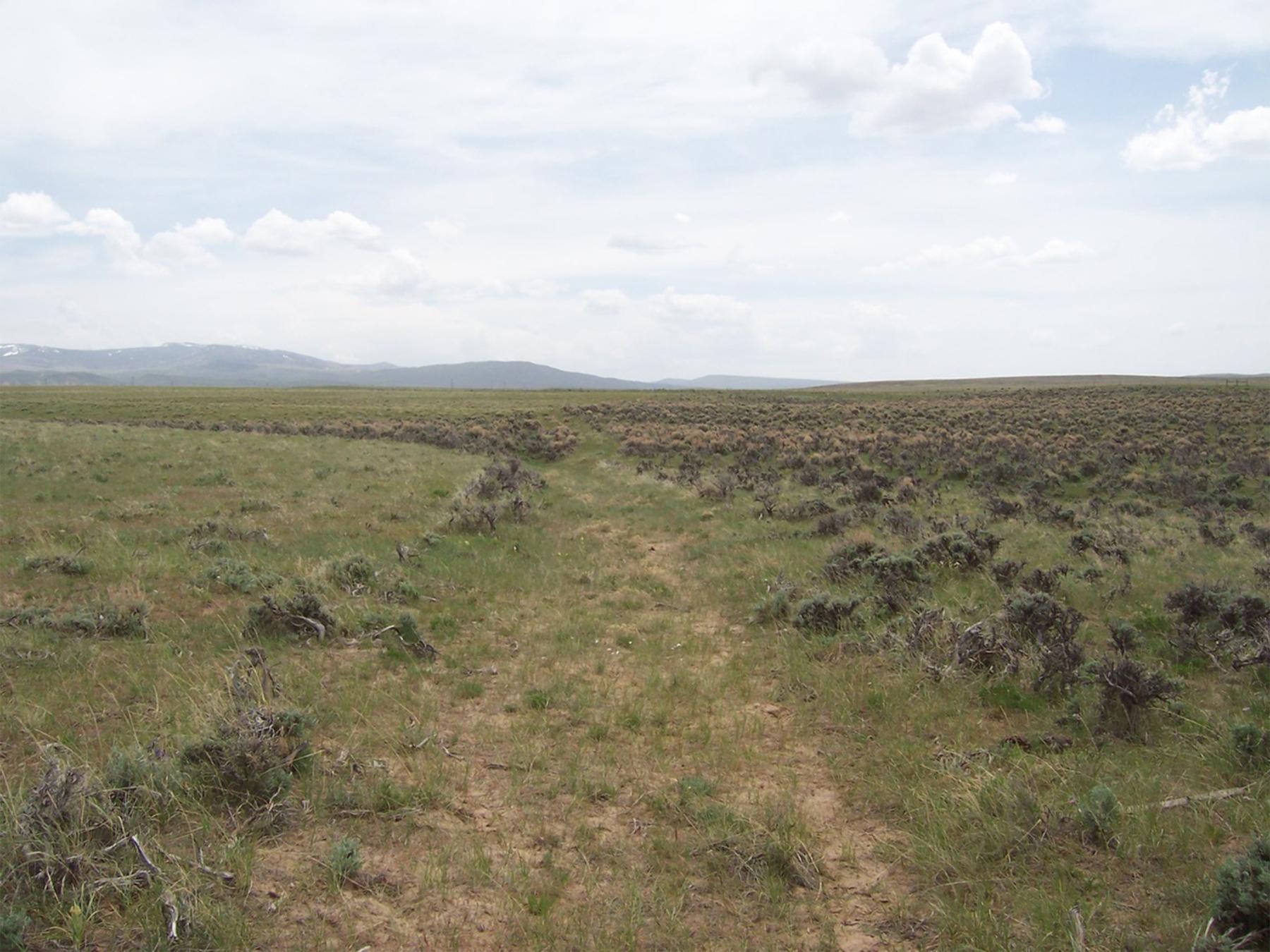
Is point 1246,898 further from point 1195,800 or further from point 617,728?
point 617,728

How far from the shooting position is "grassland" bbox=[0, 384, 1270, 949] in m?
3.88

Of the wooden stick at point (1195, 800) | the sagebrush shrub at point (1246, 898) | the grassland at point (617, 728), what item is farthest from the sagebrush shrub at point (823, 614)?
the sagebrush shrub at point (1246, 898)

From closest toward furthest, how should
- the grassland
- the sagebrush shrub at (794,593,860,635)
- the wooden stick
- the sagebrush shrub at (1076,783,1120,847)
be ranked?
1. the grassland
2. the sagebrush shrub at (1076,783,1120,847)
3. the wooden stick
4. the sagebrush shrub at (794,593,860,635)

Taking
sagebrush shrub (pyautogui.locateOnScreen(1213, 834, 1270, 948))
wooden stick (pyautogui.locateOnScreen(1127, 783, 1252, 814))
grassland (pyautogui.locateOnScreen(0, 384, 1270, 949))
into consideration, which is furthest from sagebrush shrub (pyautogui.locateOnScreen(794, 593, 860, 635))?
sagebrush shrub (pyautogui.locateOnScreen(1213, 834, 1270, 948))

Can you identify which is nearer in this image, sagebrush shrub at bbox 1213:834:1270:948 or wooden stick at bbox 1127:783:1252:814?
sagebrush shrub at bbox 1213:834:1270:948

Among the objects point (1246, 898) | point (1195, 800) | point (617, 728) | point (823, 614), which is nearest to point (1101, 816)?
point (1195, 800)

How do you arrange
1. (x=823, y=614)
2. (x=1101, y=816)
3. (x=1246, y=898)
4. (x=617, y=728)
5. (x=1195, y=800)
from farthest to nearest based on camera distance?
(x=823, y=614) → (x=617, y=728) → (x=1195, y=800) → (x=1101, y=816) → (x=1246, y=898)

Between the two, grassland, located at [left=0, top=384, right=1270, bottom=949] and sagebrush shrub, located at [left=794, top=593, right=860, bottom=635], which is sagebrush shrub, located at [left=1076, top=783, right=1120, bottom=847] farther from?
sagebrush shrub, located at [left=794, top=593, right=860, bottom=635]

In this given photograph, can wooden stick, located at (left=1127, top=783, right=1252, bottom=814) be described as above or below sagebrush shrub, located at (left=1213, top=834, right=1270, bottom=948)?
below

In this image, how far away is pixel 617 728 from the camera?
6.45m

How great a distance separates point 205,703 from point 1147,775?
23.2 feet

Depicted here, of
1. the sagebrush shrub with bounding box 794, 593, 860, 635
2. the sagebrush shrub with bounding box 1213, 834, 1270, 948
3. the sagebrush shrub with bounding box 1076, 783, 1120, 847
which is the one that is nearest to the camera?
Answer: the sagebrush shrub with bounding box 1213, 834, 1270, 948

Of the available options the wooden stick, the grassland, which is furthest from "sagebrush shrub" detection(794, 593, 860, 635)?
the wooden stick

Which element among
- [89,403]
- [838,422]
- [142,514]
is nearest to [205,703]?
[142,514]
